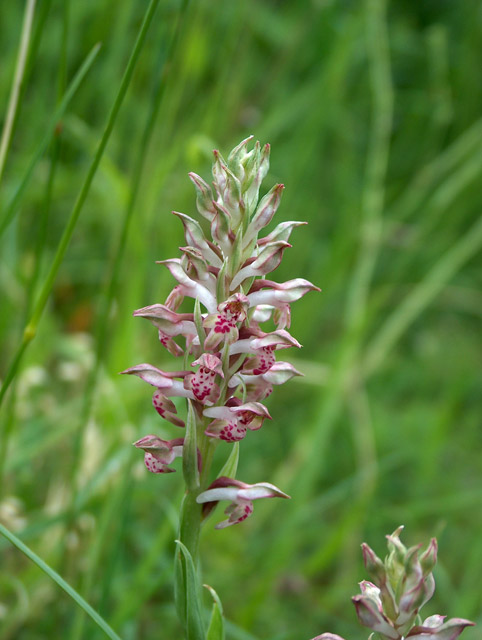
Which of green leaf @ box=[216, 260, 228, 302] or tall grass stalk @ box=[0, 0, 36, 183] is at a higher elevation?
tall grass stalk @ box=[0, 0, 36, 183]

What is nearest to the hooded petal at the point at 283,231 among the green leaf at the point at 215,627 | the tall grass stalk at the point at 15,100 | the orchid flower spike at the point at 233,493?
the orchid flower spike at the point at 233,493

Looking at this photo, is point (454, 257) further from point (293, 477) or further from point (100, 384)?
point (100, 384)

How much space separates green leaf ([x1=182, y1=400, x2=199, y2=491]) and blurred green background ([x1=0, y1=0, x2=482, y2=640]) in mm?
470

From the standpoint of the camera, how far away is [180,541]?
0.81 m

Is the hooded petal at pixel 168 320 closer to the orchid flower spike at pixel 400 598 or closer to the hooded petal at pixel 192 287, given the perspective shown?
the hooded petal at pixel 192 287

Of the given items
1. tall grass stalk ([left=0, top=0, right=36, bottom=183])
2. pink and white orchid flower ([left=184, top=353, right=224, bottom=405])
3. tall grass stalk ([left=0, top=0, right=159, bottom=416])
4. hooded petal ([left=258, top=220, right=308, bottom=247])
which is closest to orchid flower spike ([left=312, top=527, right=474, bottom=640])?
pink and white orchid flower ([left=184, top=353, right=224, bottom=405])

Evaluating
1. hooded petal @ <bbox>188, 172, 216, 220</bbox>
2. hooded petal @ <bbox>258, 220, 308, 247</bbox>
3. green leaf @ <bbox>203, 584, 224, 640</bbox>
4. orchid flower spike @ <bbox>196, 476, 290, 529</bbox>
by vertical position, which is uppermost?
hooded petal @ <bbox>188, 172, 216, 220</bbox>

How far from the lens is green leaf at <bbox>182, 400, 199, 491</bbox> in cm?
78

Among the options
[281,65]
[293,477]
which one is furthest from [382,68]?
[293,477]

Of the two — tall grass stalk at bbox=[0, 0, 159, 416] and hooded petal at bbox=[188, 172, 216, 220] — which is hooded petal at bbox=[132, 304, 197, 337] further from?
tall grass stalk at bbox=[0, 0, 159, 416]

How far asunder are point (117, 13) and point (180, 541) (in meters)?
2.57

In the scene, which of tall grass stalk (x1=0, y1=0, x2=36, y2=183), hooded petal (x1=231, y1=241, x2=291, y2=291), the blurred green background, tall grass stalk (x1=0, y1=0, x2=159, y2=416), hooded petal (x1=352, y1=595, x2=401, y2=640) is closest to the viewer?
hooded petal (x1=352, y1=595, x2=401, y2=640)

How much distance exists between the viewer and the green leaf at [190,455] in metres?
0.78

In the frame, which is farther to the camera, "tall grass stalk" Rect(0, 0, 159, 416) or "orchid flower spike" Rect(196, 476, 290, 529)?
"tall grass stalk" Rect(0, 0, 159, 416)
